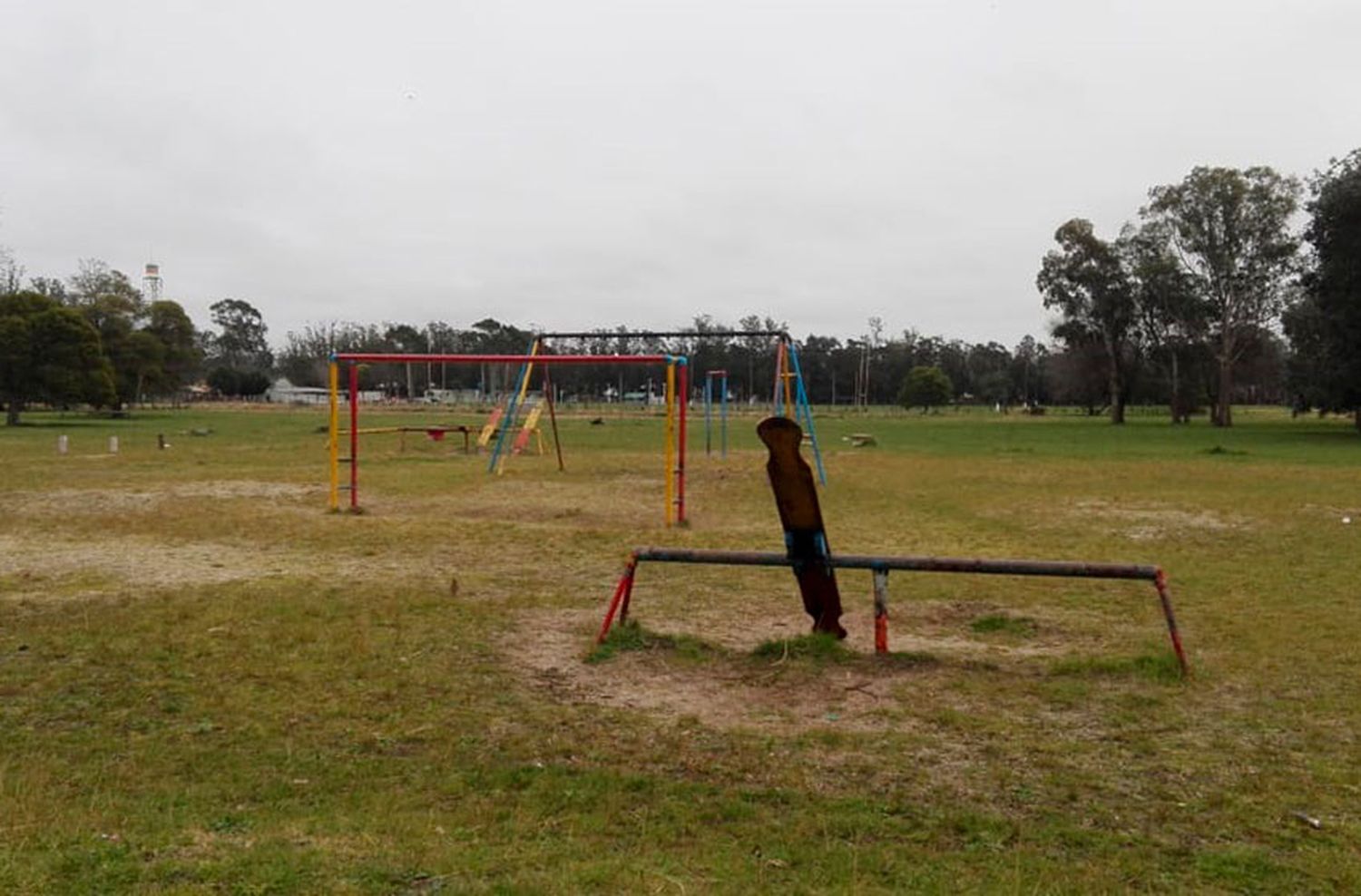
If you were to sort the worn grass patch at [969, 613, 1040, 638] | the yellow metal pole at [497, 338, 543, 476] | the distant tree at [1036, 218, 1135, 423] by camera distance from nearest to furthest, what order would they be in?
the worn grass patch at [969, 613, 1040, 638], the yellow metal pole at [497, 338, 543, 476], the distant tree at [1036, 218, 1135, 423]

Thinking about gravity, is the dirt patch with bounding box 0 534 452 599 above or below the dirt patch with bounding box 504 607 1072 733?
below

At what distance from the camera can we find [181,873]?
11.0ft

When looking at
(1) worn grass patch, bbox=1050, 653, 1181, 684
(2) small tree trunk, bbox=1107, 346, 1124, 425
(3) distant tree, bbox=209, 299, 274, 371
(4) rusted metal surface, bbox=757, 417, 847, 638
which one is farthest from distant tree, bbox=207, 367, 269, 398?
(1) worn grass patch, bbox=1050, 653, 1181, 684

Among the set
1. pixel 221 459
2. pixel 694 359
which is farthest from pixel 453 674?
pixel 694 359

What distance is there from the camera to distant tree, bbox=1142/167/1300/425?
4934 cm

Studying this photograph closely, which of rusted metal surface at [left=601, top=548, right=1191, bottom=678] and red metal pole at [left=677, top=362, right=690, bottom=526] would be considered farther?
red metal pole at [left=677, top=362, right=690, bottom=526]

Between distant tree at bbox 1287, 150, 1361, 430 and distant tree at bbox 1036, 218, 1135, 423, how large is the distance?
602 inches

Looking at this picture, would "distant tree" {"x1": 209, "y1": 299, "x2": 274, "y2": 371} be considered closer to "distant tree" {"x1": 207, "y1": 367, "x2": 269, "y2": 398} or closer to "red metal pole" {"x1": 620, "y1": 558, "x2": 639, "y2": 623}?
"distant tree" {"x1": 207, "y1": 367, "x2": 269, "y2": 398}

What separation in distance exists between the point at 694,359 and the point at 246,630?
86961 mm

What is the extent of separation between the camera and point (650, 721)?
525 centimetres

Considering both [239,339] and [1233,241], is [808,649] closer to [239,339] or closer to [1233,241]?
[1233,241]

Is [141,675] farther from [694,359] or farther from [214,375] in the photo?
[214,375]

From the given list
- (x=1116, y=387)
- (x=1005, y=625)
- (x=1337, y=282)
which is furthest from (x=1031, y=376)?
(x=1005, y=625)

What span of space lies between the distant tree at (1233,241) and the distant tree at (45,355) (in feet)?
169
